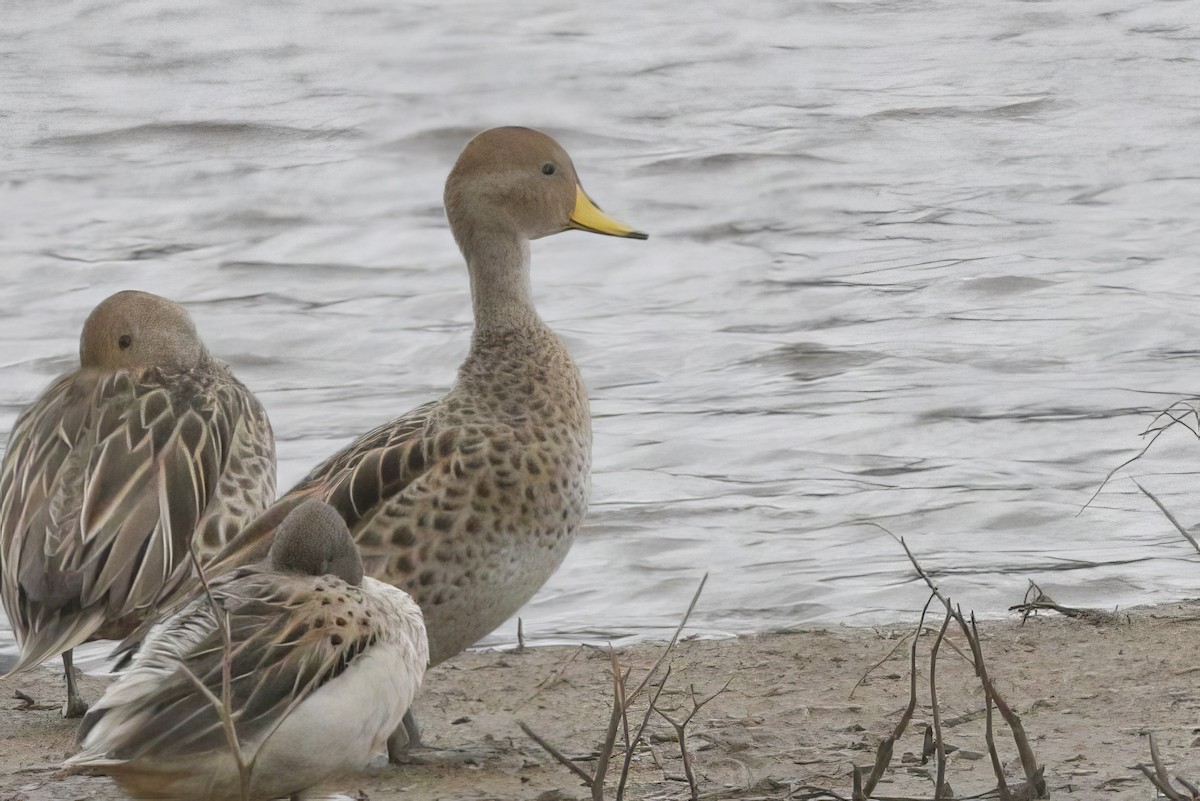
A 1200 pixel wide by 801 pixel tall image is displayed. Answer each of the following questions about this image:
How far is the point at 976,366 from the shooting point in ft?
31.3

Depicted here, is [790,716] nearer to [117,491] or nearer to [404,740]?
[404,740]

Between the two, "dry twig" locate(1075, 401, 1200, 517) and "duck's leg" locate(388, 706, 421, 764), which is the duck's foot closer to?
"duck's leg" locate(388, 706, 421, 764)

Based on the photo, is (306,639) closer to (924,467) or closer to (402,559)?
(402,559)

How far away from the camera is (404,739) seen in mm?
4961

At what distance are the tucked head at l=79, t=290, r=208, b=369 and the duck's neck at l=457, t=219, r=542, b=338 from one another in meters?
0.87

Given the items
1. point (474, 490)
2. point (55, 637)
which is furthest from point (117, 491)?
point (474, 490)

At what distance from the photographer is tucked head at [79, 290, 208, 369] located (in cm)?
590

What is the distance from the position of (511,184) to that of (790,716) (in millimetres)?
1728

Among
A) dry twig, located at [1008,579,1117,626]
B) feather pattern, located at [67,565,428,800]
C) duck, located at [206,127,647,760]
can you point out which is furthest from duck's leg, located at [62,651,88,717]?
dry twig, located at [1008,579,1117,626]

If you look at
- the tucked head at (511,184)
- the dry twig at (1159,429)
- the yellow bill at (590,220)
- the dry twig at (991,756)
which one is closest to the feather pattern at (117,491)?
the tucked head at (511,184)

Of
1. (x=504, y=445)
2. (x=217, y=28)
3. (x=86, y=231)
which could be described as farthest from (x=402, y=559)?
(x=217, y=28)

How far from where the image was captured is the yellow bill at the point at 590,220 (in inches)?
238

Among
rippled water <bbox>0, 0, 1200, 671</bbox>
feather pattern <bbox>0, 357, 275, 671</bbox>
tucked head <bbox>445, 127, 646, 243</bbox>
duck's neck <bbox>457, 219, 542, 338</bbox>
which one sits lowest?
rippled water <bbox>0, 0, 1200, 671</bbox>

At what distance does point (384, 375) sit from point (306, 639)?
6074 mm
